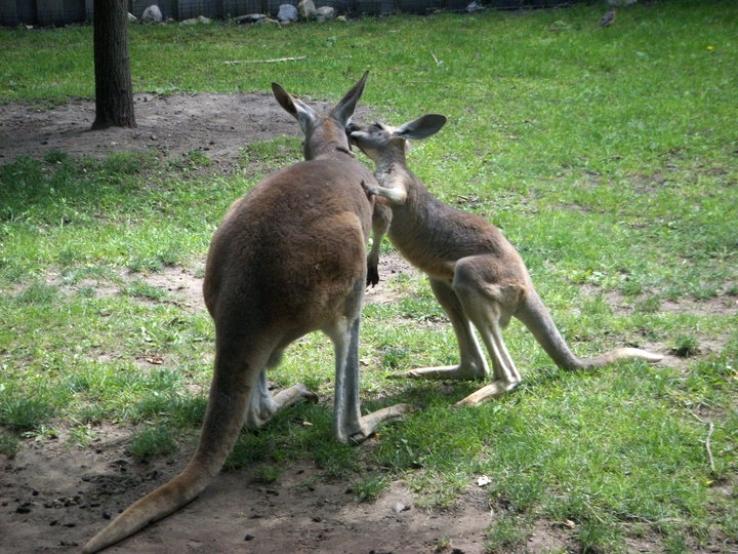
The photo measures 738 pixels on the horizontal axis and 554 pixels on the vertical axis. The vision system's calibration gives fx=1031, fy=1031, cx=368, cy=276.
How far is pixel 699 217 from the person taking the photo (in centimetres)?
809

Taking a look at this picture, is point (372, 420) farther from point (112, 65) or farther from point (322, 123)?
point (112, 65)

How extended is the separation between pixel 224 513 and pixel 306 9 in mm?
13173

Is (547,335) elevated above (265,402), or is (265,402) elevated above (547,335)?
(547,335)

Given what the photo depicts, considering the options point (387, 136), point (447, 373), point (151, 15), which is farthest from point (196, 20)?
point (447, 373)

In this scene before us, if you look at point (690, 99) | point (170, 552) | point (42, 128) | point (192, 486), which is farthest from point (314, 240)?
point (690, 99)

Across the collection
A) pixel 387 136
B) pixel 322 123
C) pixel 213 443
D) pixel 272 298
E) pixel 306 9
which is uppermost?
pixel 306 9

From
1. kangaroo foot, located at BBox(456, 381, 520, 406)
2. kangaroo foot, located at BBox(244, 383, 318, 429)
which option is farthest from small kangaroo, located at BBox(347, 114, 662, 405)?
kangaroo foot, located at BBox(244, 383, 318, 429)

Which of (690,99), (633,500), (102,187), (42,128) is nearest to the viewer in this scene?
(633,500)

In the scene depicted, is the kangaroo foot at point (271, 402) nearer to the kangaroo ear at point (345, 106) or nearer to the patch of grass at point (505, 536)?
the patch of grass at point (505, 536)

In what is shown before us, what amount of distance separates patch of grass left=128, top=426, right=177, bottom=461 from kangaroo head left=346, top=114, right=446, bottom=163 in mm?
2215

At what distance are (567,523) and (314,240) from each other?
1.57 m

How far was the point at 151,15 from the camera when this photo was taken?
1633 centimetres

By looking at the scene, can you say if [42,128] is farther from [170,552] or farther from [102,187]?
[170,552]

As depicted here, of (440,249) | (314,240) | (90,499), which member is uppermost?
(314,240)
